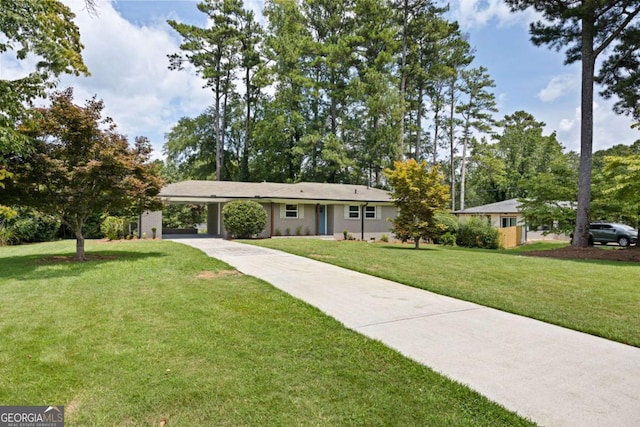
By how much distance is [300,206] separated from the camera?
2128 centimetres

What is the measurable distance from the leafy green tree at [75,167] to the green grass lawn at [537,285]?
6143 millimetres

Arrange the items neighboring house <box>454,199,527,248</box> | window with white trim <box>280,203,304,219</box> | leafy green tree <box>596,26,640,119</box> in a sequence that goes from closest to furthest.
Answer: leafy green tree <box>596,26,640,119</box>
window with white trim <box>280,203,304,219</box>
neighboring house <box>454,199,527,248</box>

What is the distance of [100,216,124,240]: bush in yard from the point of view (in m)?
17.0

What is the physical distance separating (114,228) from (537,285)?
1790cm

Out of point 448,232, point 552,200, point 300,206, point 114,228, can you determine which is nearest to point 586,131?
point 552,200

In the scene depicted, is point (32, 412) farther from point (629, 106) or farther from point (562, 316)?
point (629, 106)

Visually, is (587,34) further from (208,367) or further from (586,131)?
(208,367)

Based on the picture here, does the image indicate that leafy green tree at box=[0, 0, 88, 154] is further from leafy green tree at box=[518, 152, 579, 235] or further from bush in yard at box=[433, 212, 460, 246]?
leafy green tree at box=[518, 152, 579, 235]

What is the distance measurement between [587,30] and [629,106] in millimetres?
6037

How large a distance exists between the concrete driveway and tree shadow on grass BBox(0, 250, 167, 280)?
217 inches

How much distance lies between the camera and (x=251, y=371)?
329cm

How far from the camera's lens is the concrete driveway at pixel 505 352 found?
281 centimetres

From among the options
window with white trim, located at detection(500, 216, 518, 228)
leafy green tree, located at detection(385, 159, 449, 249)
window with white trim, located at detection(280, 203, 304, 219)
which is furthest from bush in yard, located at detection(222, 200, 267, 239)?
window with white trim, located at detection(500, 216, 518, 228)

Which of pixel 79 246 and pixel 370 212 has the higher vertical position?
pixel 370 212
